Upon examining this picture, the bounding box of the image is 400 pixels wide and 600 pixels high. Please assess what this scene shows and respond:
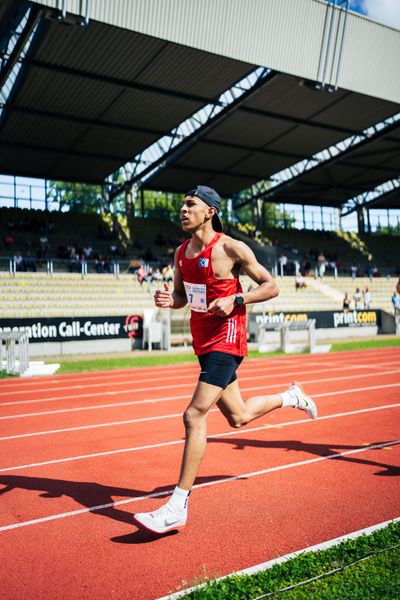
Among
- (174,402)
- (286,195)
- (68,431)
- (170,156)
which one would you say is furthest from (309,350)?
(286,195)

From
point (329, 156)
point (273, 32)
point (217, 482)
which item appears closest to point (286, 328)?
point (273, 32)

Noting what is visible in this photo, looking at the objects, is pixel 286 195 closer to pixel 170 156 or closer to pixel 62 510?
pixel 170 156

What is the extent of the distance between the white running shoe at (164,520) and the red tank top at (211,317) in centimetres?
116

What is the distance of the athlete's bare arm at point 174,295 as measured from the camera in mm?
4691

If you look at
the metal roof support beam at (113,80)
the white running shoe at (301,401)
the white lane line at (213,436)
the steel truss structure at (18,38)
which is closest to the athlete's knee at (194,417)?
the white running shoe at (301,401)

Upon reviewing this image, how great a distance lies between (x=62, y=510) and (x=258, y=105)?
98.9 ft

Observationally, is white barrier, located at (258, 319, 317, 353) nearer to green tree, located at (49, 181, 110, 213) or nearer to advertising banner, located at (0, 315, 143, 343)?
advertising banner, located at (0, 315, 143, 343)

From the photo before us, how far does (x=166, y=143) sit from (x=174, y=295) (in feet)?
113

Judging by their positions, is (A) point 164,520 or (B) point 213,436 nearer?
(A) point 164,520

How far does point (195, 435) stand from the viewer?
13.3 ft

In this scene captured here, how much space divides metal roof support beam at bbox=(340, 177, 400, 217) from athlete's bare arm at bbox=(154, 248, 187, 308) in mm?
51943

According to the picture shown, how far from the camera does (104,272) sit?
103 ft

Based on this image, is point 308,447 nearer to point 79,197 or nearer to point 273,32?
point 273,32

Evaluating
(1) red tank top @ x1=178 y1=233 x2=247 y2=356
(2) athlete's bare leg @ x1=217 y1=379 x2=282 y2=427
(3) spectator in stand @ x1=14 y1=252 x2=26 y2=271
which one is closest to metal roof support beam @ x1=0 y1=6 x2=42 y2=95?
(3) spectator in stand @ x1=14 y1=252 x2=26 y2=271
